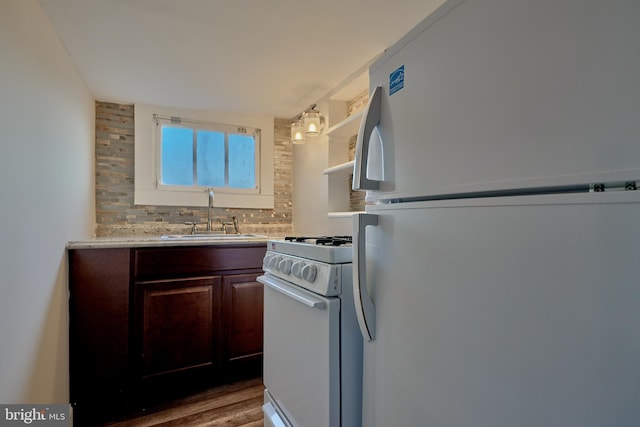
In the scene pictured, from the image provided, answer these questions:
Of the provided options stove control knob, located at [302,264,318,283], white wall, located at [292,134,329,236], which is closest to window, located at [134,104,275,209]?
white wall, located at [292,134,329,236]

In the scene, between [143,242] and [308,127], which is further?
[308,127]

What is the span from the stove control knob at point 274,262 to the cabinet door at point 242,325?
824 millimetres

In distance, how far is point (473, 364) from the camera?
0.55 meters

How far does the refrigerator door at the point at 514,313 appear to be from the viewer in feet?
1.25

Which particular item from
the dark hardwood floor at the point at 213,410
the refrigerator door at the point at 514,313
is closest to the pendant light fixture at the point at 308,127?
the refrigerator door at the point at 514,313

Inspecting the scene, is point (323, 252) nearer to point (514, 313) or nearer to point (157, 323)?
point (514, 313)

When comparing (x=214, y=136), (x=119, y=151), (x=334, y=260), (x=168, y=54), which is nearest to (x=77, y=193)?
(x=119, y=151)

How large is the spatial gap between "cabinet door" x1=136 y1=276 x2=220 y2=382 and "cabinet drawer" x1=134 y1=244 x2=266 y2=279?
6 cm

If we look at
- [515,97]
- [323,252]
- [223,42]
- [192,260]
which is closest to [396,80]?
[515,97]

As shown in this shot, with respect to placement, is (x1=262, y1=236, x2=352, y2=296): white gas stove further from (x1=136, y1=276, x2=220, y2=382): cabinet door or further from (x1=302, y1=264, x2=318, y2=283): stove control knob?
(x1=136, y1=276, x2=220, y2=382): cabinet door

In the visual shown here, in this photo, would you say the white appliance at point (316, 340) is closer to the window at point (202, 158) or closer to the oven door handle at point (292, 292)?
the oven door handle at point (292, 292)

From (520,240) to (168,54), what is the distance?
6.87ft

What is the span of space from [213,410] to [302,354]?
111 centimetres

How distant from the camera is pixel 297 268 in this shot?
3.71 ft
